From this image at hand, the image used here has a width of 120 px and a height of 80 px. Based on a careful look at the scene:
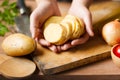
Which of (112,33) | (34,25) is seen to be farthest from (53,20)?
(112,33)

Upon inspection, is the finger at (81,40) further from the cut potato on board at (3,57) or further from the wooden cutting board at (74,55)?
the cut potato on board at (3,57)

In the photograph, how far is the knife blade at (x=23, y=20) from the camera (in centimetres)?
78

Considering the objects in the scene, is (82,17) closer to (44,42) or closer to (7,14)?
(44,42)

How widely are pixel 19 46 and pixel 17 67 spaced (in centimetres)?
5

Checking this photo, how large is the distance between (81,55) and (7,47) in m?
0.19

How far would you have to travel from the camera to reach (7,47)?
666mm

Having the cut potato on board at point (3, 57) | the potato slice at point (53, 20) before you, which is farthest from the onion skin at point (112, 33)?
the cut potato on board at point (3, 57)

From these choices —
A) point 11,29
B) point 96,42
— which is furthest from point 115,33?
point 11,29

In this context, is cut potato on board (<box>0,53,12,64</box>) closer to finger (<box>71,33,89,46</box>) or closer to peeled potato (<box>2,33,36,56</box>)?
peeled potato (<box>2,33,36,56</box>)

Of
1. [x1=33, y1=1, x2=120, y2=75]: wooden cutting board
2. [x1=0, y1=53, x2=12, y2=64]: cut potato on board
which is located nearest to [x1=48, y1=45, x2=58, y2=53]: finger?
[x1=33, y1=1, x2=120, y2=75]: wooden cutting board

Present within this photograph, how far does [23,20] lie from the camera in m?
0.83

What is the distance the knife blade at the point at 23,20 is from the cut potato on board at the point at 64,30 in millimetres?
98

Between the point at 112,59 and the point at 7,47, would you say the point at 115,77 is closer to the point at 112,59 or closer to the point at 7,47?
the point at 112,59

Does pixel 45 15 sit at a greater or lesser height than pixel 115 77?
greater
